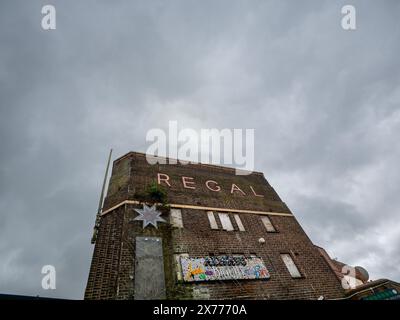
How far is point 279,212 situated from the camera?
58.6 ft

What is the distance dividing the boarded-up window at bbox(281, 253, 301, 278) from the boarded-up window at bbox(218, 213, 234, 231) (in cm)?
377

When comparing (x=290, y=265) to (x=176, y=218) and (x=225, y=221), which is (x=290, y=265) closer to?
Answer: (x=225, y=221)

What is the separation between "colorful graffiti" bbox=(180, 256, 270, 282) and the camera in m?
11.0

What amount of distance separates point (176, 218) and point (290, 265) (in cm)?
770

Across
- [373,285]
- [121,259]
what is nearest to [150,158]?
[121,259]

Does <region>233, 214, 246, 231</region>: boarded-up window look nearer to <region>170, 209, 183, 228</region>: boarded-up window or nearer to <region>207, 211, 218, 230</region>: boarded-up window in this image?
<region>207, 211, 218, 230</region>: boarded-up window

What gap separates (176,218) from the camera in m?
13.6


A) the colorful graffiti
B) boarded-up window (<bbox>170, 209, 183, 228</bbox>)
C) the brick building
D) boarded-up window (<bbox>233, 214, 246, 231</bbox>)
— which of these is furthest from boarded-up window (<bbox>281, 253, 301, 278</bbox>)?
boarded-up window (<bbox>170, 209, 183, 228</bbox>)

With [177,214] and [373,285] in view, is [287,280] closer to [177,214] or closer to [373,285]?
[373,285]

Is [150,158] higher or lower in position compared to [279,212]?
higher

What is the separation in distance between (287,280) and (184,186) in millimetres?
8828

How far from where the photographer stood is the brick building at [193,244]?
1035cm

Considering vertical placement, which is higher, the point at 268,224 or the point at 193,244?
the point at 268,224

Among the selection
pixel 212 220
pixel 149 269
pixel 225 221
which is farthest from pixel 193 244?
pixel 225 221
